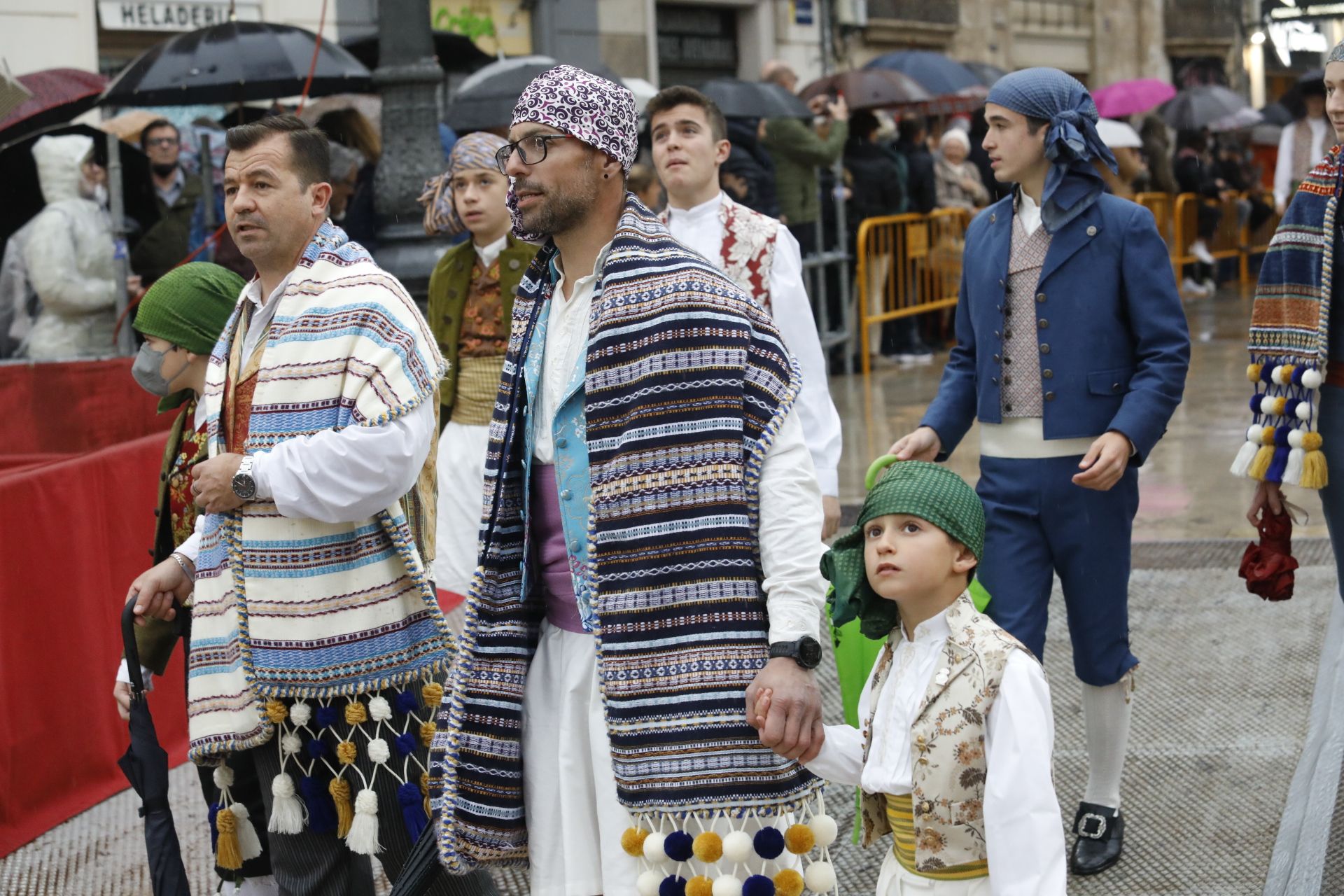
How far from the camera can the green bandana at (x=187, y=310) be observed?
4504mm

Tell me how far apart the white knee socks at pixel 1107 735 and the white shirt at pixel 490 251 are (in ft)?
8.69

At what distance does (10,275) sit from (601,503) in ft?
26.0

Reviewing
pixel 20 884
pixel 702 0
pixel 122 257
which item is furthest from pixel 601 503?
pixel 702 0

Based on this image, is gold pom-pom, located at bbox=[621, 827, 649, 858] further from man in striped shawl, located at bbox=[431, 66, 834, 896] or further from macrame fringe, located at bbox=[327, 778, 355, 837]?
macrame fringe, located at bbox=[327, 778, 355, 837]

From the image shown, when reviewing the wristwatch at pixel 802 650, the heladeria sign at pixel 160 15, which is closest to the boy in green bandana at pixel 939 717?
the wristwatch at pixel 802 650

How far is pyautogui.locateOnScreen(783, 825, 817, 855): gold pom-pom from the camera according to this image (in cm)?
320

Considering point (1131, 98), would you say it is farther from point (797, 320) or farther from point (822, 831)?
point (822, 831)

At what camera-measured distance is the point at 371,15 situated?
1756 centimetres

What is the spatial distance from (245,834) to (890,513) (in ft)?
7.01

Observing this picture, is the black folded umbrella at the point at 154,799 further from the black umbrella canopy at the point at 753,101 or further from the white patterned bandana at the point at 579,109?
the black umbrella canopy at the point at 753,101

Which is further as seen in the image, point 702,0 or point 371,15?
point 702,0

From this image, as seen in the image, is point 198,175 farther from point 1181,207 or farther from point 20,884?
point 1181,207

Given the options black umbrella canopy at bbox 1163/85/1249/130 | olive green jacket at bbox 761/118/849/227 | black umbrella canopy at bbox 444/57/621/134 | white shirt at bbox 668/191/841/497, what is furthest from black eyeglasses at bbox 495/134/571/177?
black umbrella canopy at bbox 1163/85/1249/130

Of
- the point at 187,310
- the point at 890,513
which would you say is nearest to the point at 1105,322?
the point at 890,513
